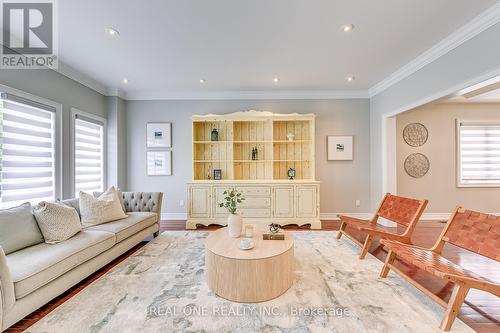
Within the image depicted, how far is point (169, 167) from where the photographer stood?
16.4ft

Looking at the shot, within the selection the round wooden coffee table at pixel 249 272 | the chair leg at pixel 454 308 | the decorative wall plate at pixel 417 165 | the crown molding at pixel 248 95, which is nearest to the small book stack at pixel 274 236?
the round wooden coffee table at pixel 249 272

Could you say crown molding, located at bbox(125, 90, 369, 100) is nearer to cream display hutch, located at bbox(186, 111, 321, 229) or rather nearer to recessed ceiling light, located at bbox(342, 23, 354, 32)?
cream display hutch, located at bbox(186, 111, 321, 229)

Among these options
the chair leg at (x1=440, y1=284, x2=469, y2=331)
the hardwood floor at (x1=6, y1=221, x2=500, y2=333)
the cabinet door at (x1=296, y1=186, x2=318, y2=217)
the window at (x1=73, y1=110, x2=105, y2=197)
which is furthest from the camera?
the cabinet door at (x1=296, y1=186, x2=318, y2=217)

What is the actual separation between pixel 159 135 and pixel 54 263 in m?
3.43

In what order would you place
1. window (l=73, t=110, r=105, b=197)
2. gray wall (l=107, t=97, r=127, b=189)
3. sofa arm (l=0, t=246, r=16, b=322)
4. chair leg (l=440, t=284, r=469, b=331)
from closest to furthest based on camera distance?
sofa arm (l=0, t=246, r=16, b=322)
chair leg (l=440, t=284, r=469, b=331)
window (l=73, t=110, r=105, b=197)
gray wall (l=107, t=97, r=127, b=189)

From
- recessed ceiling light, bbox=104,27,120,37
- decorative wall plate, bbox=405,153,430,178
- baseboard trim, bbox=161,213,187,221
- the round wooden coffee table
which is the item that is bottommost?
baseboard trim, bbox=161,213,187,221

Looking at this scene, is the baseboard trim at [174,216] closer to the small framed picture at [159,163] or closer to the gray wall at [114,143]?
the small framed picture at [159,163]

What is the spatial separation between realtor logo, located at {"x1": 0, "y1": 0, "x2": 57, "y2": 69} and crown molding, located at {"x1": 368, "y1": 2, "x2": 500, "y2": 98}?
14.8ft

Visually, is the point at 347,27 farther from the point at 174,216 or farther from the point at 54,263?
the point at 174,216

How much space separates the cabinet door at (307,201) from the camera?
14.4ft

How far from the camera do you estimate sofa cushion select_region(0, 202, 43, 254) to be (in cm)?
202

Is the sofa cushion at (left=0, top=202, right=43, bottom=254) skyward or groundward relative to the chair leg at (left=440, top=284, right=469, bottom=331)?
skyward

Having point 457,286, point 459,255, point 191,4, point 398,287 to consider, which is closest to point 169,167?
point 191,4

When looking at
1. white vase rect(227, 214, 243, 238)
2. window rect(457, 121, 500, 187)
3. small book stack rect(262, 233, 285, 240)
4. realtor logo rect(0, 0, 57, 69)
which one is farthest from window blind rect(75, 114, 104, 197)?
window rect(457, 121, 500, 187)
